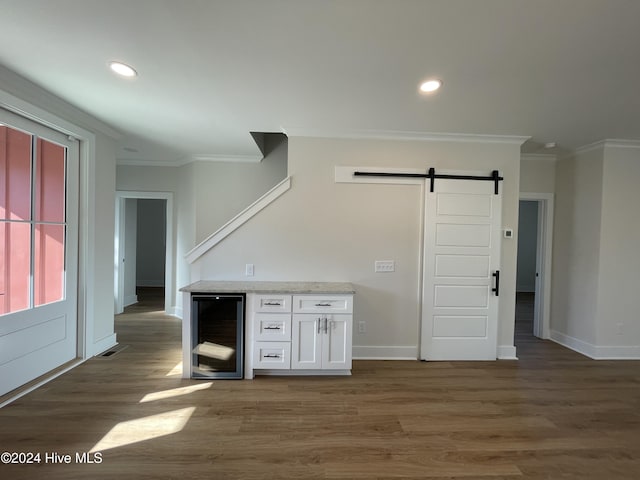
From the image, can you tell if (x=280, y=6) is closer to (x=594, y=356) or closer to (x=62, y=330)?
(x=62, y=330)

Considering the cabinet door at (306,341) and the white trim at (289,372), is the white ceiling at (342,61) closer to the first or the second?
the cabinet door at (306,341)

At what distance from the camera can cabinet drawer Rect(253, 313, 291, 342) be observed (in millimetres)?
2895

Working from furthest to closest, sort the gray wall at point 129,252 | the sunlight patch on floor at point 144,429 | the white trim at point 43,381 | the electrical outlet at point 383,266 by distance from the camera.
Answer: the gray wall at point 129,252 → the electrical outlet at point 383,266 → the white trim at point 43,381 → the sunlight patch on floor at point 144,429

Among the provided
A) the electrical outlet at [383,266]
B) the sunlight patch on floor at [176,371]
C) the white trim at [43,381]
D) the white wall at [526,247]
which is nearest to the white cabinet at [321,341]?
the electrical outlet at [383,266]

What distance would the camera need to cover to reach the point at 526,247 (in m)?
8.16

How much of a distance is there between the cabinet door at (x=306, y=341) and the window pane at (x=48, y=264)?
2.41 meters

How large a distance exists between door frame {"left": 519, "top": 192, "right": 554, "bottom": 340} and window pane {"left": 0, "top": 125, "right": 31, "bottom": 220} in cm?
574

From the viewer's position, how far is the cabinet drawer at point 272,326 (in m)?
2.89

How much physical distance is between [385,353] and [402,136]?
2547 millimetres

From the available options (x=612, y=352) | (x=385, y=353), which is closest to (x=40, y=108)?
(x=385, y=353)

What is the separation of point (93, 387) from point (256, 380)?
146 cm

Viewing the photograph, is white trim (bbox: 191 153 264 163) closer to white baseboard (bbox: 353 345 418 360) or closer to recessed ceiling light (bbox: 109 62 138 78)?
recessed ceiling light (bbox: 109 62 138 78)

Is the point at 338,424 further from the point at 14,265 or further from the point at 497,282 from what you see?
the point at 14,265

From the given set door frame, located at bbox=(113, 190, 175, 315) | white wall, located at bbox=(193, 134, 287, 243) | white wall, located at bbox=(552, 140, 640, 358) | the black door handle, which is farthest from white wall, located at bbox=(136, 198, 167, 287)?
white wall, located at bbox=(552, 140, 640, 358)
